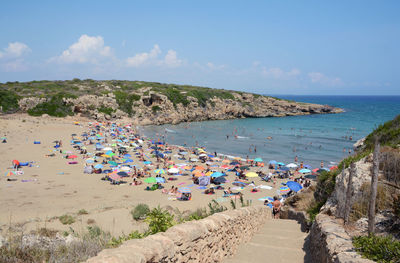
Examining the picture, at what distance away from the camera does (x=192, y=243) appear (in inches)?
179

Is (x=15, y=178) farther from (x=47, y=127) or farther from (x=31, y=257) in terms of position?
(x=47, y=127)

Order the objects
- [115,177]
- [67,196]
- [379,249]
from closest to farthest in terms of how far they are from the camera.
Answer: [379,249], [67,196], [115,177]

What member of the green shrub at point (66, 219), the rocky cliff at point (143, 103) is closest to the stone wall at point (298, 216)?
the green shrub at point (66, 219)

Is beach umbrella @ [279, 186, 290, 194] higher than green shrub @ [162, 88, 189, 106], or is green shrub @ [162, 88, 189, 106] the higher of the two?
green shrub @ [162, 88, 189, 106]

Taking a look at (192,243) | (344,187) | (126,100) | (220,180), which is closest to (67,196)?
(220,180)

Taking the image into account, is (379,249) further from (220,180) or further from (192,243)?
(220,180)

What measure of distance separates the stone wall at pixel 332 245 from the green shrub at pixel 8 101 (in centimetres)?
6074

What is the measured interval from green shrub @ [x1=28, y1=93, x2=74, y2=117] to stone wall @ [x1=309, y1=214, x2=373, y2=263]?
5779 cm

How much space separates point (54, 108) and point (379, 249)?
6174 cm

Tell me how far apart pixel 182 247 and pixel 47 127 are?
45378 millimetres

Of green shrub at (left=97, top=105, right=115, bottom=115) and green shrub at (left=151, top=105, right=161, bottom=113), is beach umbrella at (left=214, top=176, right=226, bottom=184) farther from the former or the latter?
green shrub at (left=151, top=105, right=161, bottom=113)

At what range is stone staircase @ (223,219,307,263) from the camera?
6.22m

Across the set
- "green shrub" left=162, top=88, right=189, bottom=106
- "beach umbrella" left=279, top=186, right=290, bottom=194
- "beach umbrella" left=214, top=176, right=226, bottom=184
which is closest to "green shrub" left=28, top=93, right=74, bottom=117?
"green shrub" left=162, top=88, right=189, bottom=106

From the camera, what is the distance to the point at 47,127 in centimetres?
4288
